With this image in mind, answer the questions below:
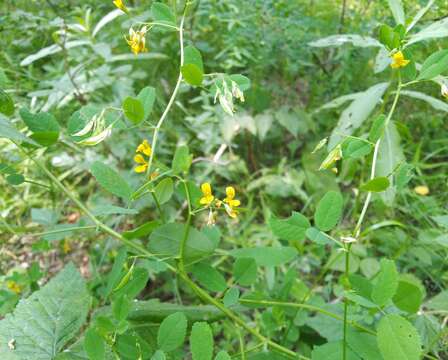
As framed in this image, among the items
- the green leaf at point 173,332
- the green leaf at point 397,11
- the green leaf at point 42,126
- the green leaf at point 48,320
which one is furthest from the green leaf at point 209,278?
the green leaf at point 397,11

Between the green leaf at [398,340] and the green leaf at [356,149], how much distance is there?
267mm

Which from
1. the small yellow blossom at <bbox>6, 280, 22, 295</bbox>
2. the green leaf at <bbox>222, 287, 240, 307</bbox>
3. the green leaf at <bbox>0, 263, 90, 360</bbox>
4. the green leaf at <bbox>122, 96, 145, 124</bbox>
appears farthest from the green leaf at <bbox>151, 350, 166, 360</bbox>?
the small yellow blossom at <bbox>6, 280, 22, 295</bbox>

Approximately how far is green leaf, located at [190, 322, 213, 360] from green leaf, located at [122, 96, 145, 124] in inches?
14.4

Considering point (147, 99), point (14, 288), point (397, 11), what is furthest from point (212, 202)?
point (14, 288)

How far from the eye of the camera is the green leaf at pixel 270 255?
91 cm

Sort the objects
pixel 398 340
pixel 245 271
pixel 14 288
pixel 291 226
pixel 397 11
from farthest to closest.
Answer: pixel 14 288
pixel 397 11
pixel 245 271
pixel 291 226
pixel 398 340

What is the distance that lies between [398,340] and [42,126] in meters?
0.70

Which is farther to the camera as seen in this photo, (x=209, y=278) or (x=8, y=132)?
(x=209, y=278)

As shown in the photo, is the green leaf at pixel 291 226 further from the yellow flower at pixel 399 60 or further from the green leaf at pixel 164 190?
the yellow flower at pixel 399 60

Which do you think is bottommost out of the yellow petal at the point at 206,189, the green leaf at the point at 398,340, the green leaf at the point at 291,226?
the green leaf at the point at 398,340

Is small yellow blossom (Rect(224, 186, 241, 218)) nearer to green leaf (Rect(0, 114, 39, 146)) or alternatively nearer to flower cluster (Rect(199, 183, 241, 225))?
flower cluster (Rect(199, 183, 241, 225))

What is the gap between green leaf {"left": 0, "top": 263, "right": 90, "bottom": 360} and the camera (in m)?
0.93

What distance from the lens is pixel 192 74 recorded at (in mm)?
849

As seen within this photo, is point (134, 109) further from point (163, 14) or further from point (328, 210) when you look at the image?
point (328, 210)
